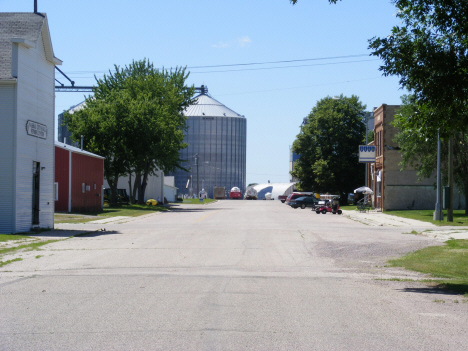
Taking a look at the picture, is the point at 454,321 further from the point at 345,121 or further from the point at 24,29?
the point at 345,121

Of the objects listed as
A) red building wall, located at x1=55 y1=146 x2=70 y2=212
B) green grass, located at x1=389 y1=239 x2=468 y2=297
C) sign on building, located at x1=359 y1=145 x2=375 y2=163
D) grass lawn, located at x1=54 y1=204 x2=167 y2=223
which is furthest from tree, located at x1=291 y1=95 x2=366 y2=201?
green grass, located at x1=389 y1=239 x2=468 y2=297

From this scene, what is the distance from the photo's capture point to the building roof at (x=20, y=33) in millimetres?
22797

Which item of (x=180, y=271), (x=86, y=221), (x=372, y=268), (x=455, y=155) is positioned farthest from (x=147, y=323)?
(x=455, y=155)

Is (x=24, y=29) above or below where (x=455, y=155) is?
above

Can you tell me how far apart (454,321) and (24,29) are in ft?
73.3

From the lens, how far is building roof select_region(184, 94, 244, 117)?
479 ft

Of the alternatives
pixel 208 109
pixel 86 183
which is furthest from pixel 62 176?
pixel 208 109

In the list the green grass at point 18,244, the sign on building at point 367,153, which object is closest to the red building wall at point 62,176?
the green grass at point 18,244

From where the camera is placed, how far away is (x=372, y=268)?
44.7 feet

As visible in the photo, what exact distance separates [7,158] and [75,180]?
65.4ft

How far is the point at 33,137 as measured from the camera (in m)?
24.2

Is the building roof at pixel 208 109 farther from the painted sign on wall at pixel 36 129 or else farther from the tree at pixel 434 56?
the tree at pixel 434 56

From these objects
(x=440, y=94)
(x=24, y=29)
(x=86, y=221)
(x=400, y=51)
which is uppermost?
(x=24, y=29)

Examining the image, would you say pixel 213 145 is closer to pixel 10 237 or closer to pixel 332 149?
pixel 332 149
